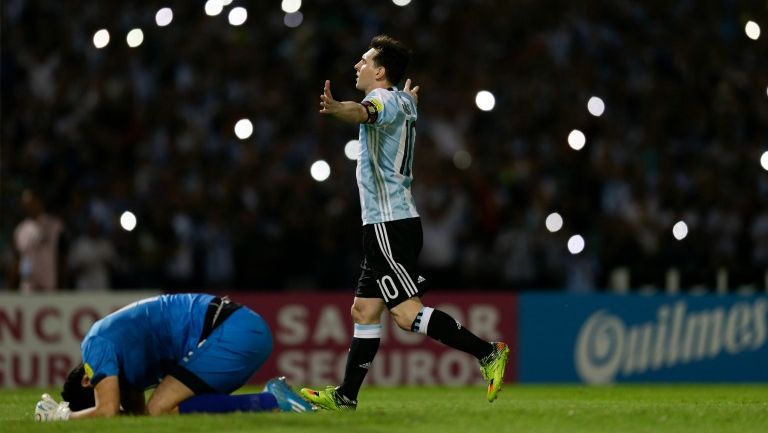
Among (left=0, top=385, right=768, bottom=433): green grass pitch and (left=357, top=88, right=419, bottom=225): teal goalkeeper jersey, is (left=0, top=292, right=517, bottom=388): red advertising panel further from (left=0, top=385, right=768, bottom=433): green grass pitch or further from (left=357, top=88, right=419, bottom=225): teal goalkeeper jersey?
(left=357, top=88, right=419, bottom=225): teal goalkeeper jersey

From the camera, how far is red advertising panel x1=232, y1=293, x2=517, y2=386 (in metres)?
15.8

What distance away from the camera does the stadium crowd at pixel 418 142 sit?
55.1ft

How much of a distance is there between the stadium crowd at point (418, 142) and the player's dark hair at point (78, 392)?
7.52m

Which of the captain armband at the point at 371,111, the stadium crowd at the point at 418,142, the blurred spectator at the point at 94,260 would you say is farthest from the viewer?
the stadium crowd at the point at 418,142

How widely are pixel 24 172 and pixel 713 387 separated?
326 inches

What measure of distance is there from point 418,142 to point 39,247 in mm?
4482

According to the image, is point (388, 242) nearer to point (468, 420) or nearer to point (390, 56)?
point (390, 56)

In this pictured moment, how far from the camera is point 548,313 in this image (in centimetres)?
1616

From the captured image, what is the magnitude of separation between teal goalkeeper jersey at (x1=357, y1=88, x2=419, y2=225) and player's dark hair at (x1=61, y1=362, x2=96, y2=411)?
6.54 ft

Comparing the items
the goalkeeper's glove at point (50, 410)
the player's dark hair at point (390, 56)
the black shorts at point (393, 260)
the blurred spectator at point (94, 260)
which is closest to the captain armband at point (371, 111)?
the player's dark hair at point (390, 56)

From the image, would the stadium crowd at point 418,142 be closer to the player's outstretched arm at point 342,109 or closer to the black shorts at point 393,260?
the black shorts at point 393,260

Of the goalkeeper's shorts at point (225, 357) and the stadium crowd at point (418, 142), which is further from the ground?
the stadium crowd at point (418, 142)

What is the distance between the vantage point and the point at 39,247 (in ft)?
53.2

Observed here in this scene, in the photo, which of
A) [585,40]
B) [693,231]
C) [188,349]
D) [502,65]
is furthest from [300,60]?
[188,349]
